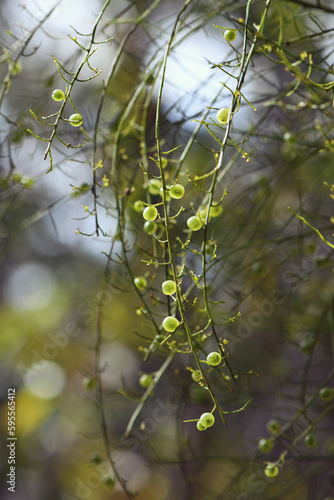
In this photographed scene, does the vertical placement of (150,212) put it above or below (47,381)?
above

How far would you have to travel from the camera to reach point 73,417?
154 centimetres

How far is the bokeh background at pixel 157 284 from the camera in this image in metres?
0.73

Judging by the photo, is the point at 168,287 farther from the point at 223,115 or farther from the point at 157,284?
the point at 157,284

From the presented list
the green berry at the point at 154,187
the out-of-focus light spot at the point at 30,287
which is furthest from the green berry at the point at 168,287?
the out-of-focus light spot at the point at 30,287

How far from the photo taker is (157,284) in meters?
1.17

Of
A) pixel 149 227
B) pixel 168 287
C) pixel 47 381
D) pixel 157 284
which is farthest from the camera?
pixel 47 381

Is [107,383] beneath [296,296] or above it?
beneath

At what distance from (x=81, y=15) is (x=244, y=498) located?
0.75m

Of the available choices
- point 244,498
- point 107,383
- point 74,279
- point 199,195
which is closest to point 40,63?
point 74,279

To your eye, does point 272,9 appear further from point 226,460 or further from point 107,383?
point 107,383

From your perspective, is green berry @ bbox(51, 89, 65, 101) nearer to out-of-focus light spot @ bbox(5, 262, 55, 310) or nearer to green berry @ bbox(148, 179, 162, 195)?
green berry @ bbox(148, 179, 162, 195)

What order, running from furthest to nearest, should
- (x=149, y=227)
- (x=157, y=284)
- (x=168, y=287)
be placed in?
(x=157, y=284) → (x=149, y=227) → (x=168, y=287)

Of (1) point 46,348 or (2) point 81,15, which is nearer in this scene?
(2) point 81,15

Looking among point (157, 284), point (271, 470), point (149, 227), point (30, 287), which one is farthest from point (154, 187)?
point (30, 287)
